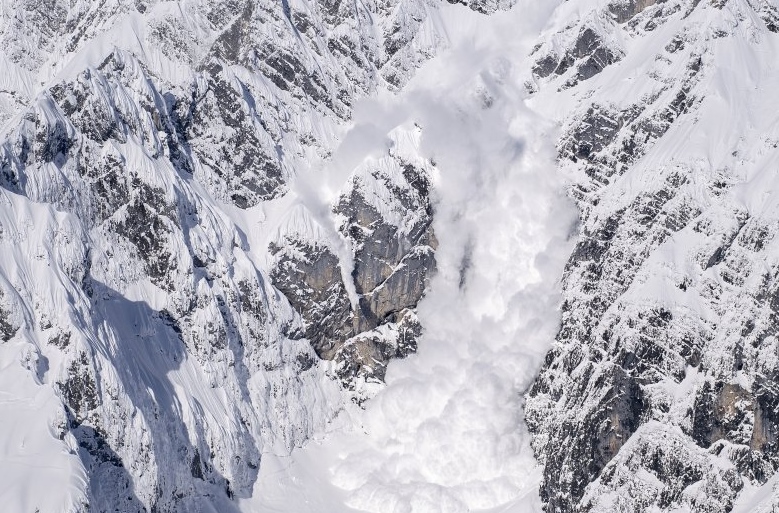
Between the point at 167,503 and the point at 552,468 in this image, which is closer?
the point at 167,503

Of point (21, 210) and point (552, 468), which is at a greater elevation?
point (21, 210)

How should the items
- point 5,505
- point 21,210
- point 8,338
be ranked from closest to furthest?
1. point 5,505
2. point 8,338
3. point 21,210

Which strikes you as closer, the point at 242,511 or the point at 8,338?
the point at 8,338

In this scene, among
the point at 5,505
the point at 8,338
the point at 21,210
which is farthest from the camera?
the point at 21,210

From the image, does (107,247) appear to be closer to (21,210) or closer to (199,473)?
(21,210)

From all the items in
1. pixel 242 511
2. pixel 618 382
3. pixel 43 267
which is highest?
pixel 43 267

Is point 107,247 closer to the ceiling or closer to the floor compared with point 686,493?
closer to the ceiling

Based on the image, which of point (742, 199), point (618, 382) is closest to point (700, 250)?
point (742, 199)

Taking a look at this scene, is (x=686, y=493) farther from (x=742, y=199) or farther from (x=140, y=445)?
(x=140, y=445)

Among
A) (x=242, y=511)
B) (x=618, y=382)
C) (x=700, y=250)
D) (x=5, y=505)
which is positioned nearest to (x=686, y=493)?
(x=618, y=382)
